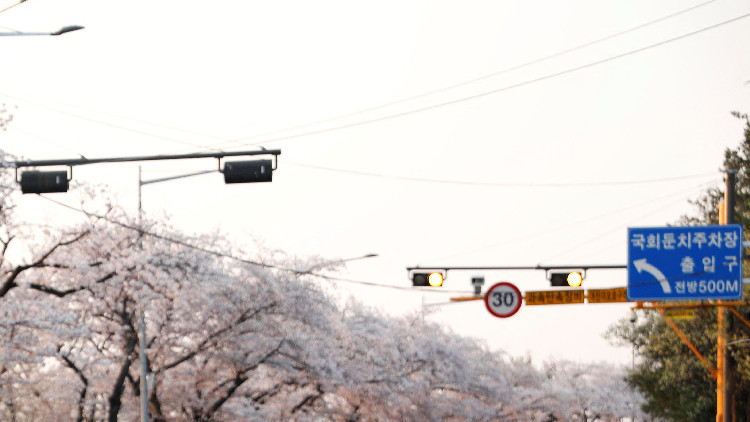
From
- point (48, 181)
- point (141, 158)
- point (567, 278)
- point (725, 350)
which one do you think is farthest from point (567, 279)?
point (48, 181)

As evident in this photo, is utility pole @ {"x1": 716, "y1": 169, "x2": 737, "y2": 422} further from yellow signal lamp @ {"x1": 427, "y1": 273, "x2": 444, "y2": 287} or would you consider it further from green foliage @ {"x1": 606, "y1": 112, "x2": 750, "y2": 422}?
yellow signal lamp @ {"x1": 427, "y1": 273, "x2": 444, "y2": 287}

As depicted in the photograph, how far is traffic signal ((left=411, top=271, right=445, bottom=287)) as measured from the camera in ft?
87.9

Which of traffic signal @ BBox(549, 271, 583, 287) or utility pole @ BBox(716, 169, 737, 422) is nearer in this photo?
traffic signal @ BBox(549, 271, 583, 287)

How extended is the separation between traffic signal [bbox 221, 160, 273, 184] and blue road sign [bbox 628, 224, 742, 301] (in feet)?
43.8

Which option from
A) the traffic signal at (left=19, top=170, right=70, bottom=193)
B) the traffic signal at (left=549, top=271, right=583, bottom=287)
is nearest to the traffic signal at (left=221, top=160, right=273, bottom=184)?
the traffic signal at (left=19, top=170, right=70, bottom=193)

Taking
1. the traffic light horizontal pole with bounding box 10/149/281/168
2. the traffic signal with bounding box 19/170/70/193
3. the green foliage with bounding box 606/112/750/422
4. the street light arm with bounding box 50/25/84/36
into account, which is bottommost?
the green foliage with bounding box 606/112/750/422

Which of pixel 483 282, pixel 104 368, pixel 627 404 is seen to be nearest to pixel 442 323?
pixel 627 404

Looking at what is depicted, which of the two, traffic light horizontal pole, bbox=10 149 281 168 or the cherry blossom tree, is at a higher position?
traffic light horizontal pole, bbox=10 149 281 168

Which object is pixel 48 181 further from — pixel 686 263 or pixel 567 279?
pixel 686 263

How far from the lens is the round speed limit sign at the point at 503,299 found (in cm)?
2752

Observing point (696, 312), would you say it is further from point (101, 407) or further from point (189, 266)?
point (101, 407)

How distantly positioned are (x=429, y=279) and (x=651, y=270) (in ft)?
18.1

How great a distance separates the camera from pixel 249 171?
16.7m

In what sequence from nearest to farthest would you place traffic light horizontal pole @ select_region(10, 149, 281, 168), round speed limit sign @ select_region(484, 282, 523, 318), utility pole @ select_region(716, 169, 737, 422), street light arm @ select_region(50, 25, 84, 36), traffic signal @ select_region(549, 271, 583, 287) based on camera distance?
1. street light arm @ select_region(50, 25, 84, 36)
2. traffic light horizontal pole @ select_region(10, 149, 281, 168)
3. traffic signal @ select_region(549, 271, 583, 287)
4. round speed limit sign @ select_region(484, 282, 523, 318)
5. utility pole @ select_region(716, 169, 737, 422)
